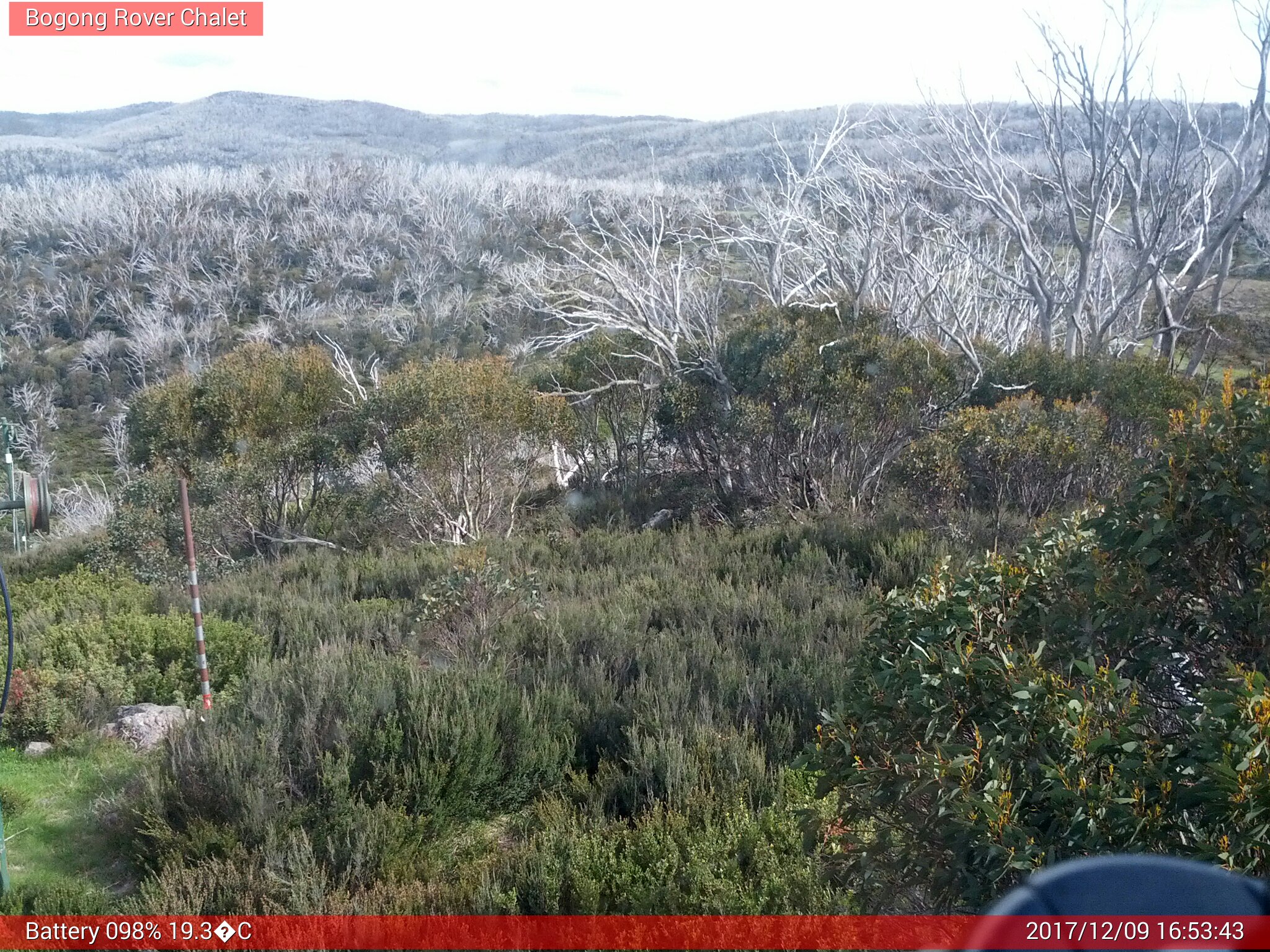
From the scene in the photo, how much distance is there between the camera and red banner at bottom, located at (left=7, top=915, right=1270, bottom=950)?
304 centimetres

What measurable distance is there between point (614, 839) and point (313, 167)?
64.4 m

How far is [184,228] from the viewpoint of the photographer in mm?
48750

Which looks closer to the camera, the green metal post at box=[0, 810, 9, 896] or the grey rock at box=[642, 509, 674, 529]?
the green metal post at box=[0, 810, 9, 896]

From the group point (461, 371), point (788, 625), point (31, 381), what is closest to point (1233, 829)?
point (788, 625)

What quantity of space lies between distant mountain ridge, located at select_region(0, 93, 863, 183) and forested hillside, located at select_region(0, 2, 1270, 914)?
45735mm

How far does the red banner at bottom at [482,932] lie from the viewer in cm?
304

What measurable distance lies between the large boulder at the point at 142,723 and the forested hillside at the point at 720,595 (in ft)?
0.75

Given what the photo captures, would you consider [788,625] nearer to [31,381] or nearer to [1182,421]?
[1182,421]

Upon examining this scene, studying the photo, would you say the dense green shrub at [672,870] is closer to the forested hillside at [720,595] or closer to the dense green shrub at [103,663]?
the forested hillside at [720,595]

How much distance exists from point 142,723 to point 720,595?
414 centimetres

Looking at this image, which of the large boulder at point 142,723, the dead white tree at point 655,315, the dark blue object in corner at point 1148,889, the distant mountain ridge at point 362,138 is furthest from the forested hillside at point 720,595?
the distant mountain ridge at point 362,138

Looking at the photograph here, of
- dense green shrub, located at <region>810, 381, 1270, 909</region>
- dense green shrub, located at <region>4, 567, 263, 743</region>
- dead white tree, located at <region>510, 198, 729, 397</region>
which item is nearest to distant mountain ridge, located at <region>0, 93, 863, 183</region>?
dead white tree, located at <region>510, 198, 729, 397</region>

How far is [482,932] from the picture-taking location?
3385 millimetres

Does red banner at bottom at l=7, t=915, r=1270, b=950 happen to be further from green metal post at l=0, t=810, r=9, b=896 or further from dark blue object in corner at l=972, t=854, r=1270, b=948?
dark blue object in corner at l=972, t=854, r=1270, b=948
